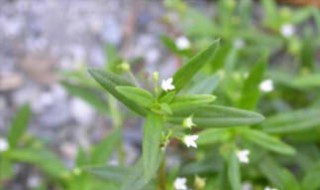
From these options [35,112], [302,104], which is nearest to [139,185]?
[302,104]

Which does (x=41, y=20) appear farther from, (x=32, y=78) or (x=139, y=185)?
(x=139, y=185)

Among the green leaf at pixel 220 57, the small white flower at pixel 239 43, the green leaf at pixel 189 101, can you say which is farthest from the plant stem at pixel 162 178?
the small white flower at pixel 239 43

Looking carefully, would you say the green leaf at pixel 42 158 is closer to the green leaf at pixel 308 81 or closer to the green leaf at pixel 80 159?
the green leaf at pixel 80 159

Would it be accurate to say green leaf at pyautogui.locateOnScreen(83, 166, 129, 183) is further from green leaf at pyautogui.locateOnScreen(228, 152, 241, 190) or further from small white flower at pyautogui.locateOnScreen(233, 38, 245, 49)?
small white flower at pyautogui.locateOnScreen(233, 38, 245, 49)

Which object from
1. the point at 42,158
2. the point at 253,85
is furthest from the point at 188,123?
the point at 42,158

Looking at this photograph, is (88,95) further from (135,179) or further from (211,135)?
(135,179)

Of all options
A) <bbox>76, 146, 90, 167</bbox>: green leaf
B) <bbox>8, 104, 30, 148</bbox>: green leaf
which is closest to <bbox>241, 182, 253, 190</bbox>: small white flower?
<bbox>76, 146, 90, 167</bbox>: green leaf

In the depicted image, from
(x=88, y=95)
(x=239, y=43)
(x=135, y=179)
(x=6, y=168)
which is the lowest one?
(x=135, y=179)
